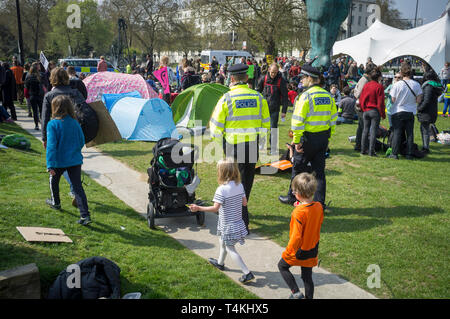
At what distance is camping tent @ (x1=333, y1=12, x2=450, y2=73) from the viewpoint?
69.7 feet

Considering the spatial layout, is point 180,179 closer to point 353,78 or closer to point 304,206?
point 304,206

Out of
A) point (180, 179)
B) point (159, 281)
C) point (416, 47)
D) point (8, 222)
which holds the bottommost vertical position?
point (159, 281)

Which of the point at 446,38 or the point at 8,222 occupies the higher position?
the point at 446,38

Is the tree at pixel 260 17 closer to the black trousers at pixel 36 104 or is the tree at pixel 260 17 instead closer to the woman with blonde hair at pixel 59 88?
the black trousers at pixel 36 104

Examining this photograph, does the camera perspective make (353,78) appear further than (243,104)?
Yes

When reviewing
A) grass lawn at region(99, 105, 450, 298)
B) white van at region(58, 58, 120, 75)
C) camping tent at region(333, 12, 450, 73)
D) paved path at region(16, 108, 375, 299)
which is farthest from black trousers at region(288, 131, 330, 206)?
white van at region(58, 58, 120, 75)

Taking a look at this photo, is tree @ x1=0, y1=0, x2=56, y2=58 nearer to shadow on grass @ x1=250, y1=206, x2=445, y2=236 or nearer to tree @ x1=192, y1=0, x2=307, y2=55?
tree @ x1=192, y1=0, x2=307, y2=55

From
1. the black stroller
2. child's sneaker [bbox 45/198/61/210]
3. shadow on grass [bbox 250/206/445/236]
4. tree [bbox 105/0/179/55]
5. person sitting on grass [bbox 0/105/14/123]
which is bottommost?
shadow on grass [bbox 250/206/445/236]

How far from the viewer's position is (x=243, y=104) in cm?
498

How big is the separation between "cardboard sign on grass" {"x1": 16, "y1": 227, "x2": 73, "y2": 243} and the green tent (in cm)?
736

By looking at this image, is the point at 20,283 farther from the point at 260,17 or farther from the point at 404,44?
the point at 260,17

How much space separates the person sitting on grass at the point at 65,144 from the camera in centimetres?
490

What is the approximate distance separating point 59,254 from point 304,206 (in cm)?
274
